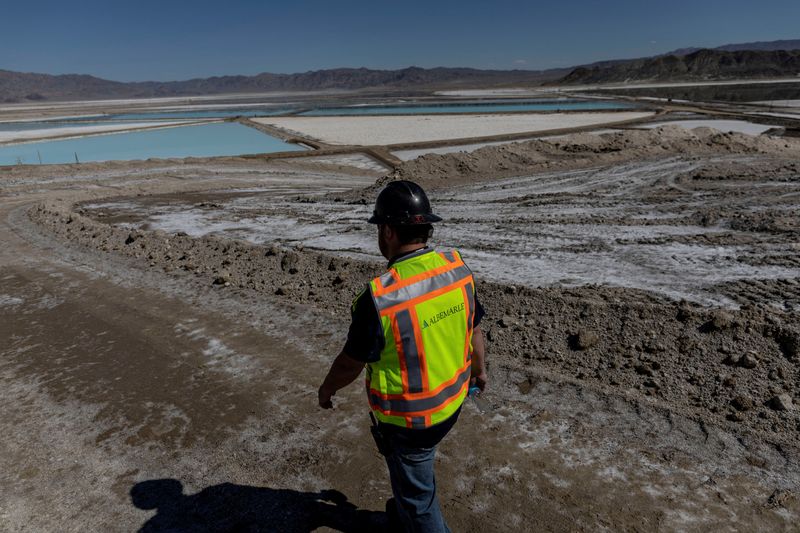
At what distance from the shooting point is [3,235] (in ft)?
36.3

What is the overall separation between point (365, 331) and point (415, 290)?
0.87ft

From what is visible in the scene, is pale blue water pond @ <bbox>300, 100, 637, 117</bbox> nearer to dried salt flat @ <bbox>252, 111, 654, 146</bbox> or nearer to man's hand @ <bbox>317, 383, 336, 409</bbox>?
dried salt flat @ <bbox>252, 111, 654, 146</bbox>

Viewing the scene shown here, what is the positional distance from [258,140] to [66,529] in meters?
34.5

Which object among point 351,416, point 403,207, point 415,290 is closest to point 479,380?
point 415,290

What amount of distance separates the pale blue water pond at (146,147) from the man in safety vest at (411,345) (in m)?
28.8

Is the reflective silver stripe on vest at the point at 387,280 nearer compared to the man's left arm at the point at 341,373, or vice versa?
the reflective silver stripe on vest at the point at 387,280

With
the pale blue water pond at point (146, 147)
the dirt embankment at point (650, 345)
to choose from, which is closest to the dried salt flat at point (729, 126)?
the dirt embankment at point (650, 345)

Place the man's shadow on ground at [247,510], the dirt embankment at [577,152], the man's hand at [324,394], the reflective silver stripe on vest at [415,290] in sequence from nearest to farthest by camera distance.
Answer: the reflective silver stripe on vest at [415,290], the man's hand at [324,394], the man's shadow on ground at [247,510], the dirt embankment at [577,152]

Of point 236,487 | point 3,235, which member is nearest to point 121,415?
point 236,487

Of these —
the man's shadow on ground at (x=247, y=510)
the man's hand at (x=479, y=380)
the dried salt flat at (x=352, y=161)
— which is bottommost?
the man's shadow on ground at (x=247, y=510)

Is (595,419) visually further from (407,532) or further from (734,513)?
(407,532)

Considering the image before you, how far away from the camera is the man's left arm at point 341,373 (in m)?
2.20

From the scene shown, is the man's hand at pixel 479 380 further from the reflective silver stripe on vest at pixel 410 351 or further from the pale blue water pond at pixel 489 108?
the pale blue water pond at pixel 489 108

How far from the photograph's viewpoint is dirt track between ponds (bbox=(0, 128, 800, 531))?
3170 millimetres
